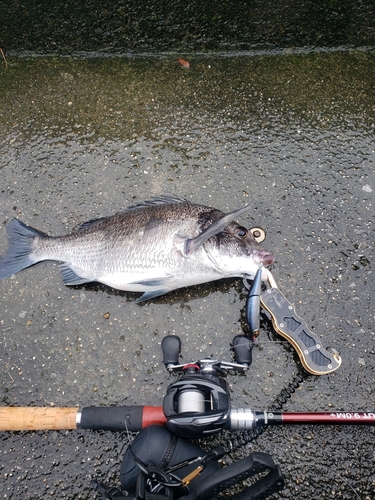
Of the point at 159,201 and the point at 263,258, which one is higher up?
the point at 159,201

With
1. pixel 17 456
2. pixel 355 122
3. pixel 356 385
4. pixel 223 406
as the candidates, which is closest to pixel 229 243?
pixel 223 406

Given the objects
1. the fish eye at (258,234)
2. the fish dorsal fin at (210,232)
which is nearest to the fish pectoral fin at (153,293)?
the fish dorsal fin at (210,232)

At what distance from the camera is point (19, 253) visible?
10.7 feet

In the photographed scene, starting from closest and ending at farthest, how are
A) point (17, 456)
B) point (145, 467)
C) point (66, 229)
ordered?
point (145, 467)
point (17, 456)
point (66, 229)

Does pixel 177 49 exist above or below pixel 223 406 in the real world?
above

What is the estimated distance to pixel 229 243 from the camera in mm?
2941

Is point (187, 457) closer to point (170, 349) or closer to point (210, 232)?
point (170, 349)

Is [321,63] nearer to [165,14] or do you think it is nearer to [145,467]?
[165,14]

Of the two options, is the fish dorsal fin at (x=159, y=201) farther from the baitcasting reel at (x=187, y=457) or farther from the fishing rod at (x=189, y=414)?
the baitcasting reel at (x=187, y=457)

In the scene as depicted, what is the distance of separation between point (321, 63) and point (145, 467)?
3876 millimetres

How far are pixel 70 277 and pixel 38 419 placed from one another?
1044 millimetres

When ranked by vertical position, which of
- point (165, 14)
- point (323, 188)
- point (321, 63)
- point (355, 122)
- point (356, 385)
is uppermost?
point (165, 14)

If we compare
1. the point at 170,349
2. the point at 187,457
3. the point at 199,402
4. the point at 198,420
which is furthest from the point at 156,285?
the point at 187,457

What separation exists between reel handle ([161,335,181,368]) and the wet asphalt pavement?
0.25m
